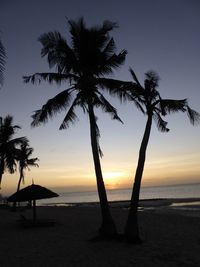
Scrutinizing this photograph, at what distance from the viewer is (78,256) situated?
36.3 ft

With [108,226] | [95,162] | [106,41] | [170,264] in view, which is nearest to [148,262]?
[170,264]

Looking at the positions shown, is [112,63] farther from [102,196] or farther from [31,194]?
[31,194]

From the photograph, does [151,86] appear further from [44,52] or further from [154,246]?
[154,246]

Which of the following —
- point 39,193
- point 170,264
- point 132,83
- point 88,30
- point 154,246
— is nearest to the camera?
point 170,264

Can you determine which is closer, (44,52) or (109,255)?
(109,255)

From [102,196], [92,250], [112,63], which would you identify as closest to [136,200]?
[102,196]

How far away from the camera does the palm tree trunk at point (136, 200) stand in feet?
41.7

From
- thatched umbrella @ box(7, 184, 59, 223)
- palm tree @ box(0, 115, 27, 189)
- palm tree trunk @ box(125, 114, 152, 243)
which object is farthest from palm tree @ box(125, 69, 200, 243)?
palm tree @ box(0, 115, 27, 189)

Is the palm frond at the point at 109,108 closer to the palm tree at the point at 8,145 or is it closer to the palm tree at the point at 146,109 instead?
the palm tree at the point at 146,109

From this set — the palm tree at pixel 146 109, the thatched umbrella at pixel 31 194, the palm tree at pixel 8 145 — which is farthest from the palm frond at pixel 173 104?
the palm tree at pixel 8 145

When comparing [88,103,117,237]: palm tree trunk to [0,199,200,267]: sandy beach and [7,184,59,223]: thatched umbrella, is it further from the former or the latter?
[7,184,59,223]: thatched umbrella

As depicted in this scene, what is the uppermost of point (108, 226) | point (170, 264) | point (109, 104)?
point (109, 104)

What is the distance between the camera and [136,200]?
1288cm

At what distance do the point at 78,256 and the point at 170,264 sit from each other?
2982mm
